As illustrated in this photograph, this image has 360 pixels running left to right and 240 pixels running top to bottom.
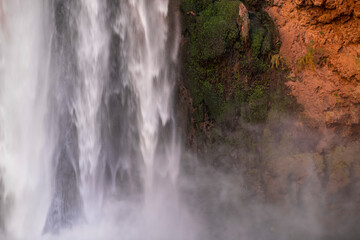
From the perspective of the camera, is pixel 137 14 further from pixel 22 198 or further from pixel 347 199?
pixel 347 199

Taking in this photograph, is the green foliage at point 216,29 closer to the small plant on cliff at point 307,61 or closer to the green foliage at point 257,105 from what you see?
the green foliage at point 257,105

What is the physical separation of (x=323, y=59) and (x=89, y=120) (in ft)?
12.3

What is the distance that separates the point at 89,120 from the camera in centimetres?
631

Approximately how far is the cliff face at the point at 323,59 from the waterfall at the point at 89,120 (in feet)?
5.77

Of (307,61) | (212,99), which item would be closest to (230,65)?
(212,99)

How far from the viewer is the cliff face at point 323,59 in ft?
19.3

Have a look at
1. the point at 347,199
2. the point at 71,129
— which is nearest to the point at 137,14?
the point at 71,129

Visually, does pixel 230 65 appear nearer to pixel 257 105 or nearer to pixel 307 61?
pixel 257 105

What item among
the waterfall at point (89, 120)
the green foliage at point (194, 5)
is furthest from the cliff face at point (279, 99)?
the waterfall at point (89, 120)

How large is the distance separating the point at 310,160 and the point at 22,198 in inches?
181

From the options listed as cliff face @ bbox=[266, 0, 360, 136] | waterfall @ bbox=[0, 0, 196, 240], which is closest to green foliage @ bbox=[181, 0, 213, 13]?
waterfall @ bbox=[0, 0, 196, 240]

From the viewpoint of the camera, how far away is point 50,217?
6367 millimetres

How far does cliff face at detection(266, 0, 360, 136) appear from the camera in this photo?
589 centimetres

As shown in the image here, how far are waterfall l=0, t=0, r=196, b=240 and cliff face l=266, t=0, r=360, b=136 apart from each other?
176 centimetres
